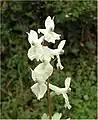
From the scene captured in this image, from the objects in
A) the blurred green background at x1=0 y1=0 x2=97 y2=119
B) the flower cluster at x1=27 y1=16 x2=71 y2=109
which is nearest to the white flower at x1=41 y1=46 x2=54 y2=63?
Answer: the flower cluster at x1=27 y1=16 x2=71 y2=109

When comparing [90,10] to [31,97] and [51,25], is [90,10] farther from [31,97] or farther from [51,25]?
[51,25]

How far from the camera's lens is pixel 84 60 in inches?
150

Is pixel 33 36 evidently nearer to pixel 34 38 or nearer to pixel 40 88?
pixel 34 38

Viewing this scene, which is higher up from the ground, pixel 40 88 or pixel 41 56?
pixel 41 56

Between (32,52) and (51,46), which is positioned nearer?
(32,52)

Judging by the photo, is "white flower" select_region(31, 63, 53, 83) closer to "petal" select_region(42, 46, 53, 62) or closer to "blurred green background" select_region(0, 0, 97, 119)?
"petal" select_region(42, 46, 53, 62)

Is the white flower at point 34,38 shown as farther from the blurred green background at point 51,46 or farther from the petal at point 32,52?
the blurred green background at point 51,46

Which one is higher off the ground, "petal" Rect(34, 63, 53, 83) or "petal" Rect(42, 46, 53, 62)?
"petal" Rect(42, 46, 53, 62)

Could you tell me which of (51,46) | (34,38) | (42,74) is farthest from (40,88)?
(51,46)

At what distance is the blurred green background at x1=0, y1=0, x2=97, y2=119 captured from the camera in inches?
131

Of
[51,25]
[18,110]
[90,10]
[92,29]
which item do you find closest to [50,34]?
[51,25]

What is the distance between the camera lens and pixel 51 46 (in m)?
3.68

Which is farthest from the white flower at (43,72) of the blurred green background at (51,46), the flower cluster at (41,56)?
the blurred green background at (51,46)

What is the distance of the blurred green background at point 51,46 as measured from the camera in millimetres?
3332
